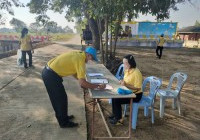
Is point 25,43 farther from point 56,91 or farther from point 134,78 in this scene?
point 134,78

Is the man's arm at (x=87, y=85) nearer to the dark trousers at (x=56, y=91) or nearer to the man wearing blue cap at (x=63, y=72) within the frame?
the man wearing blue cap at (x=63, y=72)

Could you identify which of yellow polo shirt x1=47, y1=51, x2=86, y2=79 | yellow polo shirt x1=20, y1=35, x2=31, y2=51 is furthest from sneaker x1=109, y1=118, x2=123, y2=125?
yellow polo shirt x1=20, y1=35, x2=31, y2=51

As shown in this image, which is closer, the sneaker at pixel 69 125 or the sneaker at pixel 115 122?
the sneaker at pixel 69 125

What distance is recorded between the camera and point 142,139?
4.15 metres

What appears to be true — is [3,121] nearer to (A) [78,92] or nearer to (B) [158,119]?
(A) [78,92]

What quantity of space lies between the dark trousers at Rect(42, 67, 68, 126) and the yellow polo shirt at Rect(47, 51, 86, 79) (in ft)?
0.40

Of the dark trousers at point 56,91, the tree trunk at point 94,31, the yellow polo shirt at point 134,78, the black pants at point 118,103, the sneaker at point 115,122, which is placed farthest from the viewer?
the tree trunk at point 94,31

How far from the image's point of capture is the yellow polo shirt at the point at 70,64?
3699mm

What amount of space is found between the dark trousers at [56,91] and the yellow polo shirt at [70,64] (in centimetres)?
12

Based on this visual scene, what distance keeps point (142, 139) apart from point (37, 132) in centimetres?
207

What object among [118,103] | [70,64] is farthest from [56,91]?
[118,103]

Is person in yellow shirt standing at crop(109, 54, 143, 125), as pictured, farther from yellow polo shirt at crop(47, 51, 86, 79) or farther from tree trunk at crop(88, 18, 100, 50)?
tree trunk at crop(88, 18, 100, 50)

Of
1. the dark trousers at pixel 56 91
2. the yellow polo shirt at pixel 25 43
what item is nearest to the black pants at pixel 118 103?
the dark trousers at pixel 56 91

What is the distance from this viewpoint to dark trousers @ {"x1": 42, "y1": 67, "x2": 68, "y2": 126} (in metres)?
3.95
